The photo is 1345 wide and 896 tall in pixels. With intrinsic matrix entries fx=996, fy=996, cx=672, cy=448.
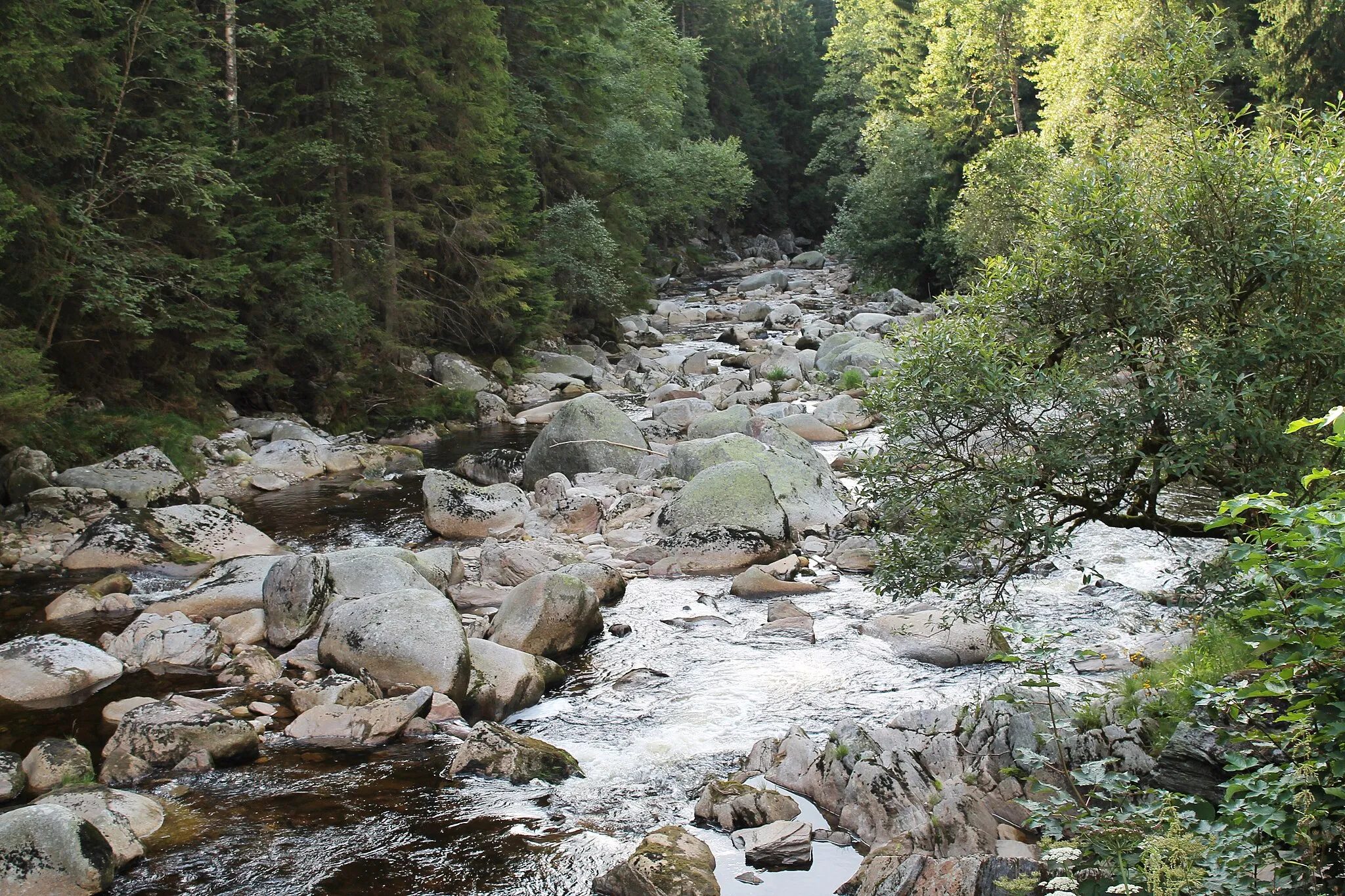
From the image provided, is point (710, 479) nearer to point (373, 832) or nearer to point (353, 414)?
point (373, 832)

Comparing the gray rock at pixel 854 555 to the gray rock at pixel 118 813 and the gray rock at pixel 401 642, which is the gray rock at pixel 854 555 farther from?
the gray rock at pixel 118 813

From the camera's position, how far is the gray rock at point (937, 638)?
8.91 meters

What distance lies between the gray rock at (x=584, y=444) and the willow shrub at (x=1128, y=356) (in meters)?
9.95

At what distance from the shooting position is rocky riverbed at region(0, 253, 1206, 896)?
604 cm

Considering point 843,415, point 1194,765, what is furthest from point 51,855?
point 843,415

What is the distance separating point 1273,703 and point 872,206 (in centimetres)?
3457

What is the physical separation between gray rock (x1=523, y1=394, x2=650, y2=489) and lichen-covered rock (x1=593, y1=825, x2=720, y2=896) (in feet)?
34.9

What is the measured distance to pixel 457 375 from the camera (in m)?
23.6

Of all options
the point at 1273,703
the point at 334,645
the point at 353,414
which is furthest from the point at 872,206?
the point at 1273,703

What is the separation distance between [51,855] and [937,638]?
6961mm

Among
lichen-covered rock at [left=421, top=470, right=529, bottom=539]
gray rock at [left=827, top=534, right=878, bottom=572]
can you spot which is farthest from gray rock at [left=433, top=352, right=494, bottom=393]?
gray rock at [left=827, top=534, right=878, bottom=572]

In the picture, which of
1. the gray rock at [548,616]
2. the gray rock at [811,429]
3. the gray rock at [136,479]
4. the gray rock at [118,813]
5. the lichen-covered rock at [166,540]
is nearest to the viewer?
the gray rock at [118,813]

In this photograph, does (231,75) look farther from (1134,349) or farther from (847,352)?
(1134,349)

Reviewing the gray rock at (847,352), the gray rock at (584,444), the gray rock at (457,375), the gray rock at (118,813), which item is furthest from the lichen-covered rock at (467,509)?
the gray rock at (847,352)
